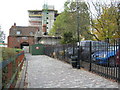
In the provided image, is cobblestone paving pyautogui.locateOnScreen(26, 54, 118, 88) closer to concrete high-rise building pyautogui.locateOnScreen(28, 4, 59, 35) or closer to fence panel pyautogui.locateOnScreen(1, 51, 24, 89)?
fence panel pyautogui.locateOnScreen(1, 51, 24, 89)

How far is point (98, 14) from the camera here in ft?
109

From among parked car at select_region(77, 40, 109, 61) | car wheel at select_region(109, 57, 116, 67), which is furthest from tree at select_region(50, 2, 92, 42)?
car wheel at select_region(109, 57, 116, 67)

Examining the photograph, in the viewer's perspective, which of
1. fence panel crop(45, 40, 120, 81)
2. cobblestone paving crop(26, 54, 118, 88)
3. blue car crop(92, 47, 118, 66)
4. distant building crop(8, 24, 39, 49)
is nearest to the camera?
cobblestone paving crop(26, 54, 118, 88)

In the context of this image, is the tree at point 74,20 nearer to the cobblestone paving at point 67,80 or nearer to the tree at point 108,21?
the tree at point 108,21

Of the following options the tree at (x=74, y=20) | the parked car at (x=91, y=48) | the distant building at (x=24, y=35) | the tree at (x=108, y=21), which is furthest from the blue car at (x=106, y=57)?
the distant building at (x=24, y=35)

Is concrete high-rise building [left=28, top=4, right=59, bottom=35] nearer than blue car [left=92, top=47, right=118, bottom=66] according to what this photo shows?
No

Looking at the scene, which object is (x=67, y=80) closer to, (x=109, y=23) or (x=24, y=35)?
(x=109, y=23)

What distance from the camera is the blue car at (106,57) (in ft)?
30.4

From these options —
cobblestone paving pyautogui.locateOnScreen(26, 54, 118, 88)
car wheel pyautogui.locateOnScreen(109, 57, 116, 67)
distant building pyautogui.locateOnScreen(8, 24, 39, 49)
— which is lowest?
cobblestone paving pyautogui.locateOnScreen(26, 54, 118, 88)

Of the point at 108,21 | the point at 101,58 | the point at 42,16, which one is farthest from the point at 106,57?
the point at 42,16

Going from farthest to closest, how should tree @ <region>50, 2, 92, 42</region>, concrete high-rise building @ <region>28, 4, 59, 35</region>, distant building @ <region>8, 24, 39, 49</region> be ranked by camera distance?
1. concrete high-rise building @ <region>28, 4, 59, 35</region>
2. distant building @ <region>8, 24, 39, 49</region>
3. tree @ <region>50, 2, 92, 42</region>

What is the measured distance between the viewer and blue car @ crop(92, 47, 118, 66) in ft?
30.4

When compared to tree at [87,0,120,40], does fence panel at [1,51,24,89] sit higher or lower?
lower

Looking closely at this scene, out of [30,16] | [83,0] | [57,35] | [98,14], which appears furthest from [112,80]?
[30,16]
